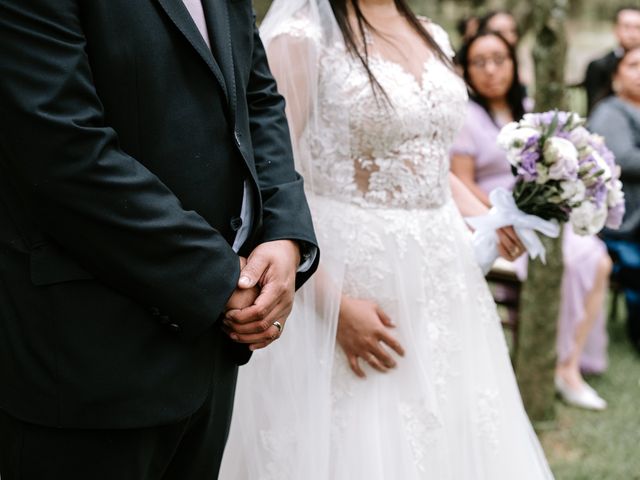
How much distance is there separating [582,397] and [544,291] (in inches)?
36.5

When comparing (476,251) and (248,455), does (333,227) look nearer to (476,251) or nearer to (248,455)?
(476,251)

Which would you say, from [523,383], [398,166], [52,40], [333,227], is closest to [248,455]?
[333,227]

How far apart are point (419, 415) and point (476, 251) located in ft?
1.82

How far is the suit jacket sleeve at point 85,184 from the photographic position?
1437 millimetres

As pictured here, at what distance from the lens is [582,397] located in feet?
15.3

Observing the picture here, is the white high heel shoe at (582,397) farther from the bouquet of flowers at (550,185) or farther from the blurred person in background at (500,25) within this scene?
the bouquet of flowers at (550,185)

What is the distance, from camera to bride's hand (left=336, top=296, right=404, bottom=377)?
2312mm

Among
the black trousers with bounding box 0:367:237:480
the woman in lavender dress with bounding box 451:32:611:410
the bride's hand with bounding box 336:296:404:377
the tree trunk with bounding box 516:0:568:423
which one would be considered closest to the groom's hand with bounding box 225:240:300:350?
the black trousers with bounding box 0:367:237:480

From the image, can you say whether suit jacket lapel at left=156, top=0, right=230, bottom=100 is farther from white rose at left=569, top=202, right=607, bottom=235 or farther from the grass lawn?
the grass lawn

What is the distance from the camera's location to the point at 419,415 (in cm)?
236

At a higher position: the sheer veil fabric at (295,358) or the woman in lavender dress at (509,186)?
the sheer veil fabric at (295,358)

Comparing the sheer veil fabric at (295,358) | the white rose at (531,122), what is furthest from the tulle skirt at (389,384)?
the white rose at (531,122)

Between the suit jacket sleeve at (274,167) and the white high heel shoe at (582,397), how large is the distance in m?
3.16

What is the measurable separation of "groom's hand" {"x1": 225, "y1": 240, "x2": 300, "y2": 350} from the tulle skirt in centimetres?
55
